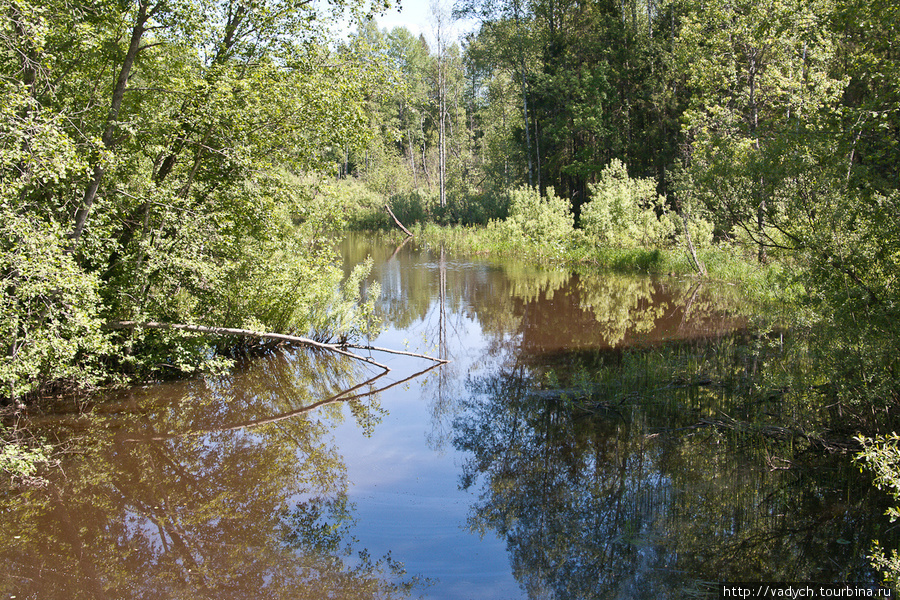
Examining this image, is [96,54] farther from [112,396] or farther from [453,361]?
[453,361]

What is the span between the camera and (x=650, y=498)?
5984mm

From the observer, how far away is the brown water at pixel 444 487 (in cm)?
498

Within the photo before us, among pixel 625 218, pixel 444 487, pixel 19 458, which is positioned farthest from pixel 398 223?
pixel 19 458

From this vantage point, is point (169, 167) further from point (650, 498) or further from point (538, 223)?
point (538, 223)

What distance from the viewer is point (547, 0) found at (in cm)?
3200

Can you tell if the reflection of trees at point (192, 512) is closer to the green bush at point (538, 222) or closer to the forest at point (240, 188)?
the forest at point (240, 188)

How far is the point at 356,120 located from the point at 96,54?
346 centimetres

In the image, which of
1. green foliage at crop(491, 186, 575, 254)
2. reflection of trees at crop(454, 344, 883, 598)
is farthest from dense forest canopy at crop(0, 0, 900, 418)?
green foliage at crop(491, 186, 575, 254)

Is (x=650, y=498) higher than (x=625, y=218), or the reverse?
(x=625, y=218)

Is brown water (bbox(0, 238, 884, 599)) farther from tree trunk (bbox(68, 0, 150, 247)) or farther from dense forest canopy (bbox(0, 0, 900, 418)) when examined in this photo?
tree trunk (bbox(68, 0, 150, 247))

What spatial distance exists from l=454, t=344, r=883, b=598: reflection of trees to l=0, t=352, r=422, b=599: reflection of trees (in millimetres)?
1372

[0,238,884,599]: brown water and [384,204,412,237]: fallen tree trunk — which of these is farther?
[384,204,412,237]: fallen tree trunk

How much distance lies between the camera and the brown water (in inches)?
196

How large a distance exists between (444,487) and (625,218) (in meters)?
16.2
